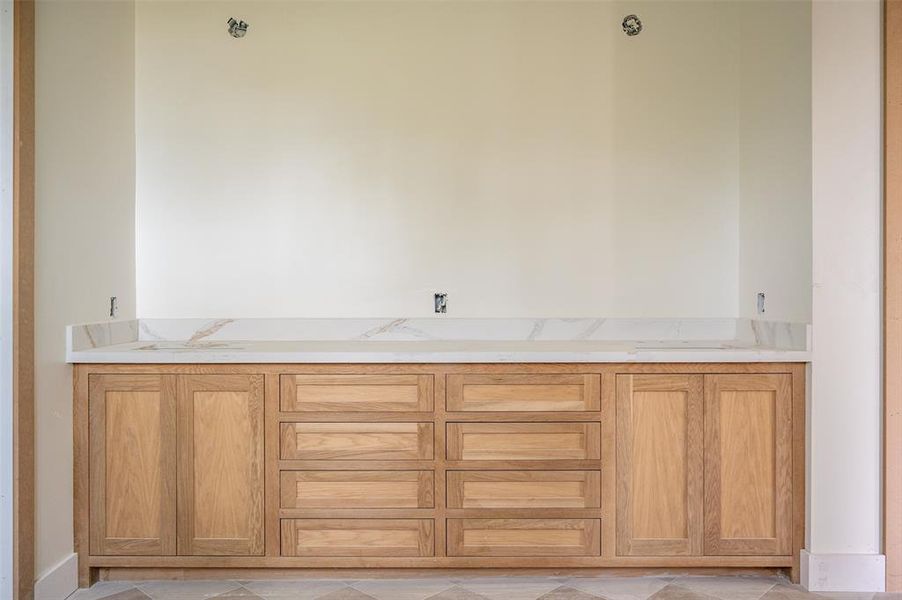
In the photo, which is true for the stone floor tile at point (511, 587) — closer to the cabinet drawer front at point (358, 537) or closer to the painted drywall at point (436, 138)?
the cabinet drawer front at point (358, 537)

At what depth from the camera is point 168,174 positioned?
2.95m

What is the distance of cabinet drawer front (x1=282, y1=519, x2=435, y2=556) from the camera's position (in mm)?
2441

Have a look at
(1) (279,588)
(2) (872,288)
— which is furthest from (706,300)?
(1) (279,588)

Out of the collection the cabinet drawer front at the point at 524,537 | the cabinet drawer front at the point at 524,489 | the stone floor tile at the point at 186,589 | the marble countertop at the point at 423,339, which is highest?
the marble countertop at the point at 423,339

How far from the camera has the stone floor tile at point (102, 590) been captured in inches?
93.4

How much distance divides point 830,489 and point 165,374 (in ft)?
8.00

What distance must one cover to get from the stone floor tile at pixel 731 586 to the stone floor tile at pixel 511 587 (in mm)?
488

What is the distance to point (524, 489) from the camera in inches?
96.0

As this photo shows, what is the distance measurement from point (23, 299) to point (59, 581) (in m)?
1.00

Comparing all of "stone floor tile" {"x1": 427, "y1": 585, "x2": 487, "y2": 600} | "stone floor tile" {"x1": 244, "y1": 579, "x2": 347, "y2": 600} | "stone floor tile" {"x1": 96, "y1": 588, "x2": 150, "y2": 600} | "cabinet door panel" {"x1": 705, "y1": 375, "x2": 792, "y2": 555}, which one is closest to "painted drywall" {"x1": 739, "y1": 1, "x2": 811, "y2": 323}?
"cabinet door panel" {"x1": 705, "y1": 375, "x2": 792, "y2": 555}

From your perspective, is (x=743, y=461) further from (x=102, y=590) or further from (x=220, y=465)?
(x=102, y=590)

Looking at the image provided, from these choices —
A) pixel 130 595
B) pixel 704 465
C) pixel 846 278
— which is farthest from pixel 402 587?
pixel 846 278

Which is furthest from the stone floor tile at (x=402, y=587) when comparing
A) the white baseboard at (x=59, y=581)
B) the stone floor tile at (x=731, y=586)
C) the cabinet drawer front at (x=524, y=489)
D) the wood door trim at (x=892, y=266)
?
the wood door trim at (x=892, y=266)

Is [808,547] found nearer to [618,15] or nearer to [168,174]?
[618,15]
